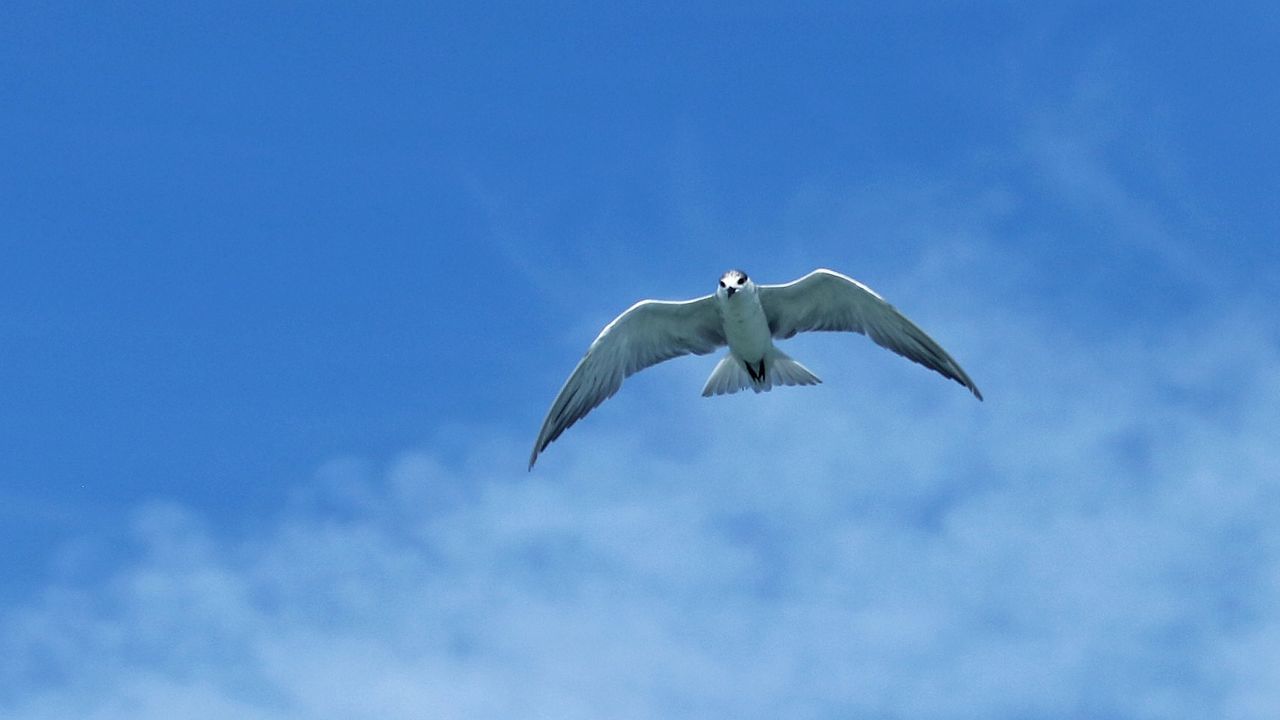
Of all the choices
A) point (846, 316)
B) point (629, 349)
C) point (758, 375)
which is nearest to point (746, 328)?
point (758, 375)

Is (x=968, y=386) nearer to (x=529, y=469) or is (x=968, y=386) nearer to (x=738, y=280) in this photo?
(x=738, y=280)

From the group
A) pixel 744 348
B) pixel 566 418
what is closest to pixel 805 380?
pixel 744 348

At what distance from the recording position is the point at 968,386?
89.7ft

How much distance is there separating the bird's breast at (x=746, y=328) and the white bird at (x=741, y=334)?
1cm

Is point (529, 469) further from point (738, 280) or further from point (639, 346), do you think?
point (738, 280)

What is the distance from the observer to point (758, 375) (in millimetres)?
27828

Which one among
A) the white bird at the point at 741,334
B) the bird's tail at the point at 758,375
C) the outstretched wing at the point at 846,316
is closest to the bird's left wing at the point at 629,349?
the white bird at the point at 741,334

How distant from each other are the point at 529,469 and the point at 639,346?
2.35m

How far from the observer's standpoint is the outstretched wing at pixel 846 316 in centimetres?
2686

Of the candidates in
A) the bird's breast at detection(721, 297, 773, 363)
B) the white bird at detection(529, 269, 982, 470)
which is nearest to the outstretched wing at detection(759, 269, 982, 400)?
the white bird at detection(529, 269, 982, 470)

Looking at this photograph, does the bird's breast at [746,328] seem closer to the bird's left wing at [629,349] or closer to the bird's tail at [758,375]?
the bird's tail at [758,375]

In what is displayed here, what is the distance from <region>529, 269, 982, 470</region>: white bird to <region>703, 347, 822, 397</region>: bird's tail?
14 millimetres

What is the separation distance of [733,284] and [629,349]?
7.18 ft

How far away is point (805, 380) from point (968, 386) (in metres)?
2.30
